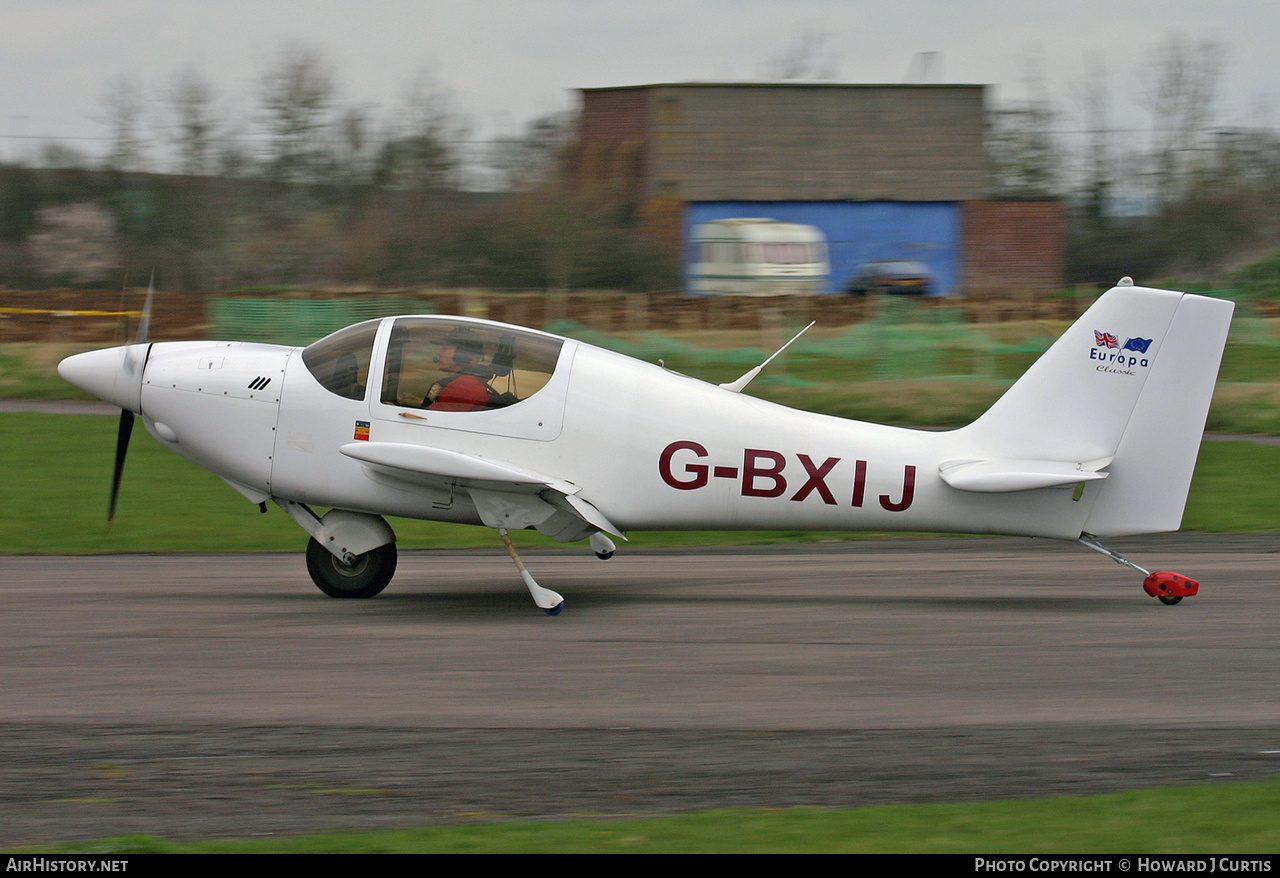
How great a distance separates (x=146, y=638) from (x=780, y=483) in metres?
4.35

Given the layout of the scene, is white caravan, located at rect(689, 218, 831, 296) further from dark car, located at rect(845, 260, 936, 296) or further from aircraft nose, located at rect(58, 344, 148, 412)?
aircraft nose, located at rect(58, 344, 148, 412)

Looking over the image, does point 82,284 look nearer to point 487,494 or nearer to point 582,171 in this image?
point 582,171

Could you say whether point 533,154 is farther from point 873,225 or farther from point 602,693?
point 602,693

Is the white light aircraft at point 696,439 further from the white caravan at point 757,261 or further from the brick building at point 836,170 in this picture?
the brick building at point 836,170

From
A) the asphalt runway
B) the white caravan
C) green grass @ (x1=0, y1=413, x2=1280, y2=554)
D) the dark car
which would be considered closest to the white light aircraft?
the asphalt runway

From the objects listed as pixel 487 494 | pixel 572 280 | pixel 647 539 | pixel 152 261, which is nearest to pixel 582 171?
pixel 572 280

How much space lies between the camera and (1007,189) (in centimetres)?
5334

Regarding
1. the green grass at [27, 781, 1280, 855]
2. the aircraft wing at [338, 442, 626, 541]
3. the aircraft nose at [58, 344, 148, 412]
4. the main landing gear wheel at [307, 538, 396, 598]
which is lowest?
the main landing gear wheel at [307, 538, 396, 598]

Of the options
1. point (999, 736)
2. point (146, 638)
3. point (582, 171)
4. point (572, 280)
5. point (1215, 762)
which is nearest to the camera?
point (1215, 762)

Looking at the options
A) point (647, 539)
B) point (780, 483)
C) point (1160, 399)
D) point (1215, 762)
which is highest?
point (1160, 399)

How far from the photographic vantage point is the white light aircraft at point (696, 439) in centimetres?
929

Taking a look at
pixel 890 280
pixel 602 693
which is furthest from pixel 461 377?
pixel 890 280

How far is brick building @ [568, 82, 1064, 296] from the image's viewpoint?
4928 centimetres

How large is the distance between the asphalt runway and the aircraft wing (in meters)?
0.68
